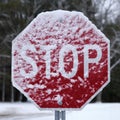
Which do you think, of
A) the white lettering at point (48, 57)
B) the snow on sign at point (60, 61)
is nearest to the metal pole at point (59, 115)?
the snow on sign at point (60, 61)

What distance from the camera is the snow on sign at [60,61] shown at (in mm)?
2082

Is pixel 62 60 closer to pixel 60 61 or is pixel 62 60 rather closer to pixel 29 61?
pixel 60 61

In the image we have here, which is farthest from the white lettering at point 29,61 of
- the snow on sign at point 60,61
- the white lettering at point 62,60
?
the white lettering at point 62,60

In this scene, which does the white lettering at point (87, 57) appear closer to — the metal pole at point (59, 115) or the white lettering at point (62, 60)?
the white lettering at point (62, 60)

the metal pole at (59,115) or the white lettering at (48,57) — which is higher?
the white lettering at (48,57)

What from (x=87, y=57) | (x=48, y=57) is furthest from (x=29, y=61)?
(x=87, y=57)

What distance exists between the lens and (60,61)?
2094mm

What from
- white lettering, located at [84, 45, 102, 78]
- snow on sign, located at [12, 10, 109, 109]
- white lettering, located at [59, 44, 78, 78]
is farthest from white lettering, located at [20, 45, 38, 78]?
white lettering, located at [84, 45, 102, 78]

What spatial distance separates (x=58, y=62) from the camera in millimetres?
2098

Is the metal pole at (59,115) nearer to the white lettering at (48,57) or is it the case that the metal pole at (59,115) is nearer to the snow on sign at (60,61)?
the snow on sign at (60,61)

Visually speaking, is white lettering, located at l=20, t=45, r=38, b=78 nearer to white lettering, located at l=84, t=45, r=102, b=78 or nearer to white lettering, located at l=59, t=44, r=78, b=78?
white lettering, located at l=59, t=44, r=78, b=78

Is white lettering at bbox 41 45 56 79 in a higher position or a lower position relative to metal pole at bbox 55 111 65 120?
higher

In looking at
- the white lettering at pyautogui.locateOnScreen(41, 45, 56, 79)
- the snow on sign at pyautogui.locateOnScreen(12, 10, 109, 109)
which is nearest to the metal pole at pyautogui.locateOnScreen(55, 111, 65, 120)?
the snow on sign at pyautogui.locateOnScreen(12, 10, 109, 109)

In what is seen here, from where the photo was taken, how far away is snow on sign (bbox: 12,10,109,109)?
2.08m
